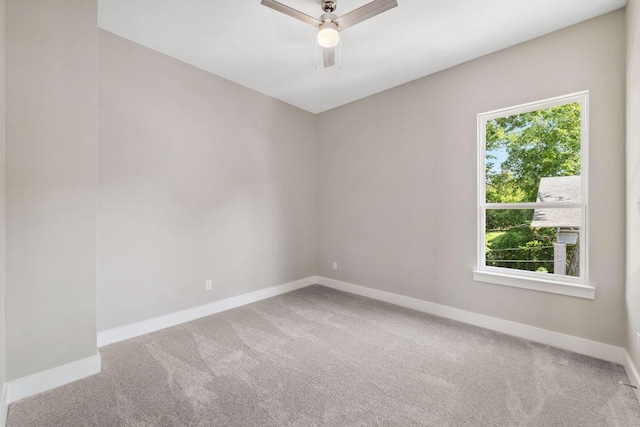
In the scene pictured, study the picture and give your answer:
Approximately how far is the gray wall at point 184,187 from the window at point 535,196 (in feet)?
8.45

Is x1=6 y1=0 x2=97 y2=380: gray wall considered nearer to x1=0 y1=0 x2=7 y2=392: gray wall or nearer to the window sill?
x1=0 y1=0 x2=7 y2=392: gray wall

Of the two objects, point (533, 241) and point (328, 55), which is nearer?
point (328, 55)

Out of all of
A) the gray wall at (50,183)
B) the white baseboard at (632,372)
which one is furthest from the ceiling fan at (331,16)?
the white baseboard at (632,372)

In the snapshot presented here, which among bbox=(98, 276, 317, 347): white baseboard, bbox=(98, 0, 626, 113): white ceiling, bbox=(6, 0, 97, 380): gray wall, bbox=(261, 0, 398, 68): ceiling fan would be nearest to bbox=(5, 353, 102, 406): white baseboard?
bbox=(6, 0, 97, 380): gray wall

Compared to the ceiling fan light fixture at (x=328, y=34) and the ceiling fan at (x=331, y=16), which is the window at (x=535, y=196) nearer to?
the ceiling fan at (x=331, y=16)

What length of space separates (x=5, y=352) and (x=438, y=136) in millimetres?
4094

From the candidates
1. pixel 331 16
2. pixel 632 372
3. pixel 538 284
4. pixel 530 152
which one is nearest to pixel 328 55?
pixel 331 16

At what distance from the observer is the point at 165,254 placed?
10.1ft

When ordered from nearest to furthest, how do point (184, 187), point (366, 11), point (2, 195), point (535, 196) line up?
1. point (2, 195)
2. point (366, 11)
3. point (535, 196)
4. point (184, 187)

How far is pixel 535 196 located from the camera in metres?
2.83

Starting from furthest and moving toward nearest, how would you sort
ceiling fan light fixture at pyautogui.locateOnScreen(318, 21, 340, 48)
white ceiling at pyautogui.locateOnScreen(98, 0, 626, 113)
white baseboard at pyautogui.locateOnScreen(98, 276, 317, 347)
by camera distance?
1. white baseboard at pyautogui.locateOnScreen(98, 276, 317, 347)
2. white ceiling at pyautogui.locateOnScreen(98, 0, 626, 113)
3. ceiling fan light fixture at pyautogui.locateOnScreen(318, 21, 340, 48)

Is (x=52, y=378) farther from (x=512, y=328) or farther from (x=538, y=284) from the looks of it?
(x=538, y=284)

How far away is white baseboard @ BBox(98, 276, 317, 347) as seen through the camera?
8.90ft

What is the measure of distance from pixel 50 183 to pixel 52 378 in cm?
136
